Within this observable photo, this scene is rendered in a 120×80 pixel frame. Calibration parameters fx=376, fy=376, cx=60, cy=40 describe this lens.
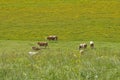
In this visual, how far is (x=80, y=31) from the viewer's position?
3100cm

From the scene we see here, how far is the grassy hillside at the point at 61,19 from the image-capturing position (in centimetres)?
3005

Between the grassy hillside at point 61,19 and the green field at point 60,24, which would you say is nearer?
the green field at point 60,24

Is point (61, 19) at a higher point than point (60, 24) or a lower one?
Answer: lower

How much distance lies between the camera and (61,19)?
36.8 meters

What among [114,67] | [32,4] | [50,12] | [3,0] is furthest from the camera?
Result: [3,0]

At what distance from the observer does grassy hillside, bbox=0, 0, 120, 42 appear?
98.6ft

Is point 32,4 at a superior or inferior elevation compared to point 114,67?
inferior

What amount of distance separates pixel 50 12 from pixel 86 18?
4897 millimetres

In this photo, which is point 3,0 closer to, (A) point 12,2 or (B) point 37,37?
(A) point 12,2

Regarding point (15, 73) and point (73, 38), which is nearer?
point (15, 73)

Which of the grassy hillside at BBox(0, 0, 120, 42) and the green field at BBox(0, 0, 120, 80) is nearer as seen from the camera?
the green field at BBox(0, 0, 120, 80)

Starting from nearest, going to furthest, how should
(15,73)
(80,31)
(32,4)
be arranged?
(15,73) < (80,31) < (32,4)

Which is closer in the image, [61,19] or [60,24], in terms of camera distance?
[60,24]

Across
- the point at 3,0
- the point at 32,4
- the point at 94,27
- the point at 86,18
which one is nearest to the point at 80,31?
the point at 94,27
